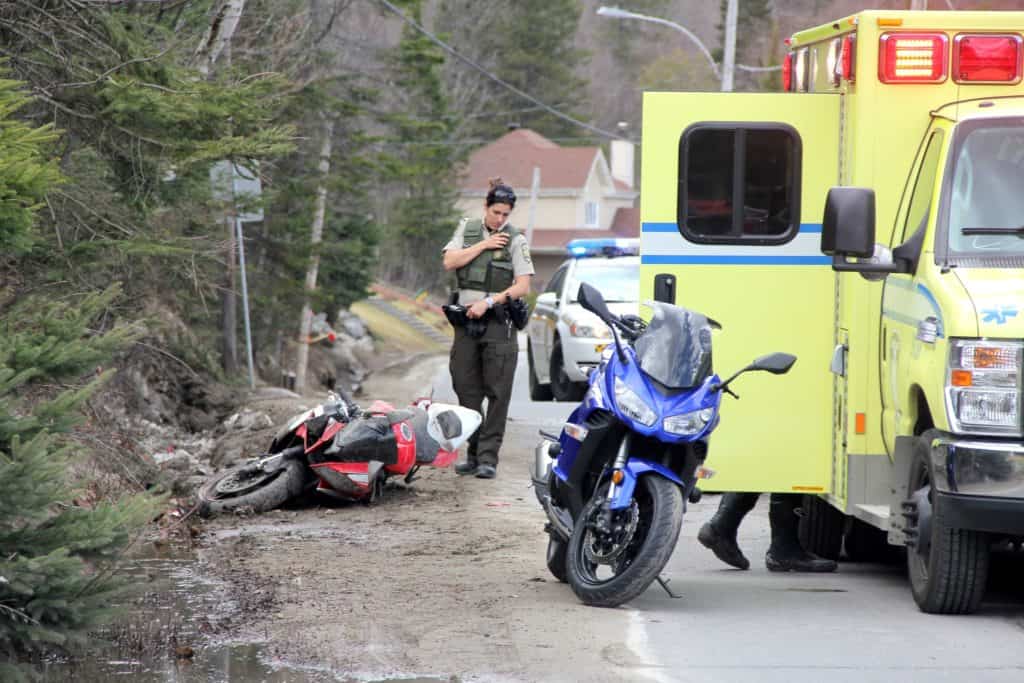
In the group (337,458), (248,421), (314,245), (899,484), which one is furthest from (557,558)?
(314,245)

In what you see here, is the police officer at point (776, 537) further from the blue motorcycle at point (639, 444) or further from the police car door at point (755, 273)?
the blue motorcycle at point (639, 444)

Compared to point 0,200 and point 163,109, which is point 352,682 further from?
point 163,109

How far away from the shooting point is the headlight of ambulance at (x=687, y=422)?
721 cm

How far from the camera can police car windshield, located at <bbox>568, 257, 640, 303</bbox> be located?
715 inches

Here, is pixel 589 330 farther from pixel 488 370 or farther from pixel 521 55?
pixel 521 55

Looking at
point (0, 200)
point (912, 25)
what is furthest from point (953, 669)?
point (0, 200)

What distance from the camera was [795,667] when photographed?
629 centimetres

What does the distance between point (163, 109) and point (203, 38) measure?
542 cm

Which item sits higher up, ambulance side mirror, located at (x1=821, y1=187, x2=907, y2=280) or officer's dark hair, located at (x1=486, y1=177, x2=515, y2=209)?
officer's dark hair, located at (x1=486, y1=177, x2=515, y2=209)

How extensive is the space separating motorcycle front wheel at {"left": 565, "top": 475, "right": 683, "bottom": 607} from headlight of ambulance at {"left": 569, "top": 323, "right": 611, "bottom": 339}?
32.3ft

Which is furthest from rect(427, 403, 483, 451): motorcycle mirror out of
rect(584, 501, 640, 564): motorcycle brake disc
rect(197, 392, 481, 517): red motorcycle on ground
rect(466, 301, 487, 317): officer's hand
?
rect(584, 501, 640, 564): motorcycle brake disc

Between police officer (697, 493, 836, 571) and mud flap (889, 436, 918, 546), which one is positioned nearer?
mud flap (889, 436, 918, 546)

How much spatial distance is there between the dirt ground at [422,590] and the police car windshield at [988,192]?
97.3 inches

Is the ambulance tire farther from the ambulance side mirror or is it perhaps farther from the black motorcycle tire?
the black motorcycle tire
